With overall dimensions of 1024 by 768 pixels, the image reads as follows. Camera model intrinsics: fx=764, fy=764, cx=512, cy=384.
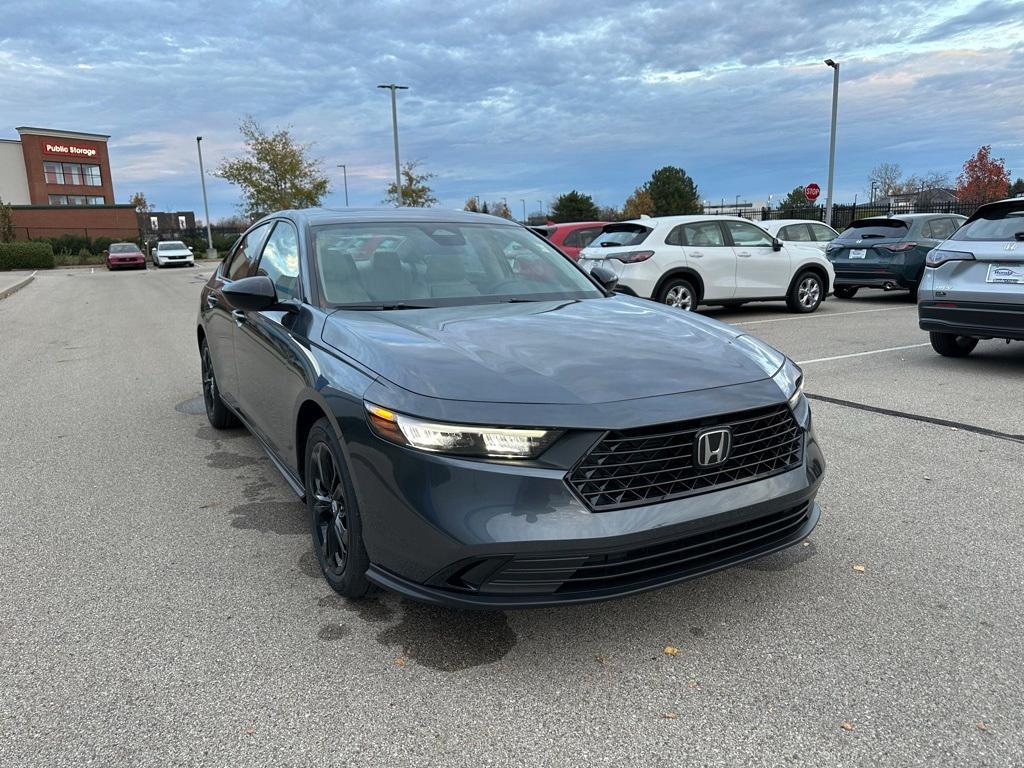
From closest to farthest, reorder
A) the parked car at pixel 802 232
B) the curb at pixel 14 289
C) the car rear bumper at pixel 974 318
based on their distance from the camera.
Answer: the car rear bumper at pixel 974 318
the parked car at pixel 802 232
the curb at pixel 14 289

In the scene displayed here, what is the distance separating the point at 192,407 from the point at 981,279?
7.24 metres

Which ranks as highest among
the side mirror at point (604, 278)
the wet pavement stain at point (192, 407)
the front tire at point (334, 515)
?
the side mirror at point (604, 278)

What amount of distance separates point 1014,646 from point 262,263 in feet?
13.6

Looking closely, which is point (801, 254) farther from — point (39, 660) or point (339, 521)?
point (39, 660)

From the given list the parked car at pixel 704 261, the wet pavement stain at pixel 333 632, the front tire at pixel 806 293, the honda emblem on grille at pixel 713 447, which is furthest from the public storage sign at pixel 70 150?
the honda emblem on grille at pixel 713 447

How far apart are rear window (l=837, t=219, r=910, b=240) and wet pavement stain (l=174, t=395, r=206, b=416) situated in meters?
11.6

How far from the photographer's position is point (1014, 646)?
2.73 meters

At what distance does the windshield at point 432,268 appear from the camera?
368 cm

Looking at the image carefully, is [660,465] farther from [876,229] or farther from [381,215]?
[876,229]

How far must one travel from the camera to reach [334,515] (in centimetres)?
312

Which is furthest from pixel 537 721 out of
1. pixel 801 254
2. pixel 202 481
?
pixel 801 254

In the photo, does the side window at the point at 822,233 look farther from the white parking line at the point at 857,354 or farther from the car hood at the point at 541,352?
the car hood at the point at 541,352

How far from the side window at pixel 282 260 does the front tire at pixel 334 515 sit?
3.29ft

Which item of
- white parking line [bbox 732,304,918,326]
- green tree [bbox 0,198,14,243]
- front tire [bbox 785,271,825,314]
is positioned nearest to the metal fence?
white parking line [bbox 732,304,918,326]
